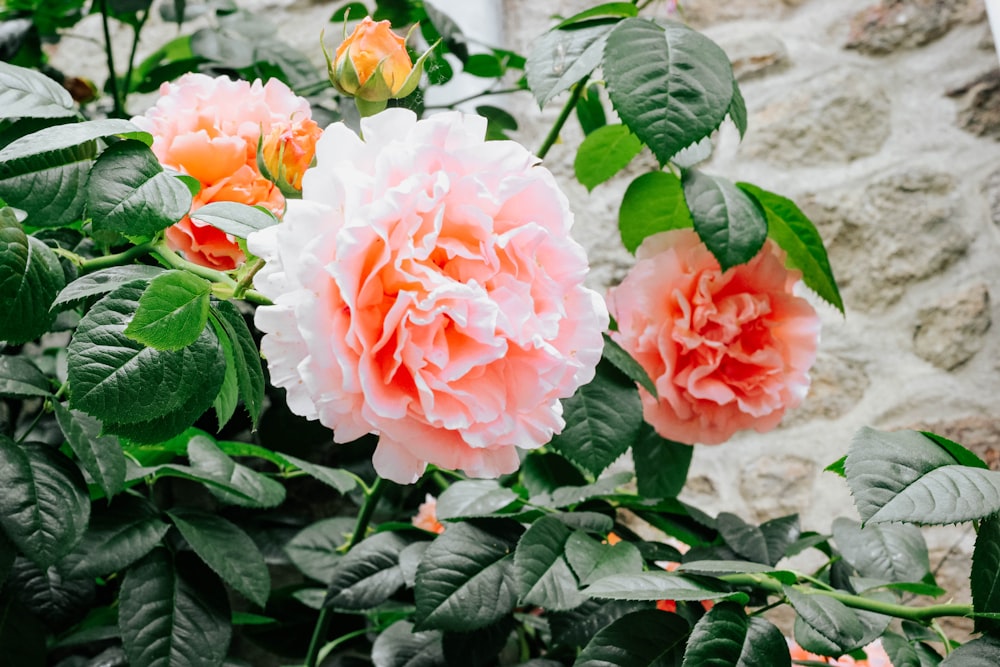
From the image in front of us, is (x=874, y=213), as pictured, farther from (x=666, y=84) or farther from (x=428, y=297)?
(x=428, y=297)

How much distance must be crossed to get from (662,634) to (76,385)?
395mm

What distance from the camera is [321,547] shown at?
0.91 meters

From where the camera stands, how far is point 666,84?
58cm

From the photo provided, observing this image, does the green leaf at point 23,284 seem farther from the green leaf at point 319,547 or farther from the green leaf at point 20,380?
the green leaf at point 319,547

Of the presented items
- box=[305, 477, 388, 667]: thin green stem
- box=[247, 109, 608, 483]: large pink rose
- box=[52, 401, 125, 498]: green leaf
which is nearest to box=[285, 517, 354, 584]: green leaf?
box=[305, 477, 388, 667]: thin green stem

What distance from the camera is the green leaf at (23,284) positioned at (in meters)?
0.46

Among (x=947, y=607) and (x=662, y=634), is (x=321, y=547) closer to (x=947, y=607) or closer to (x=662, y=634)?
(x=662, y=634)

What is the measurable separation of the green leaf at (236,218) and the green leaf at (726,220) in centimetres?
36

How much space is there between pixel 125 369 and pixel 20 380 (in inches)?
10.1

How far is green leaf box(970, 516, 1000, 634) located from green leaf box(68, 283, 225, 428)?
1.52 feet

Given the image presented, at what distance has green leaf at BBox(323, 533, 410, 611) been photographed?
2.32 ft

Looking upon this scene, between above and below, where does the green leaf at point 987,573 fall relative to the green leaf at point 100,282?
below

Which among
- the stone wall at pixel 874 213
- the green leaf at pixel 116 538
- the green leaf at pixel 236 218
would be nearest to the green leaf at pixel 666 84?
the green leaf at pixel 236 218

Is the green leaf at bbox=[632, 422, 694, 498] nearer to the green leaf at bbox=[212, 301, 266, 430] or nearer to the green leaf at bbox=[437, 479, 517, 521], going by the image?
the green leaf at bbox=[437, 479, 517, 521]
